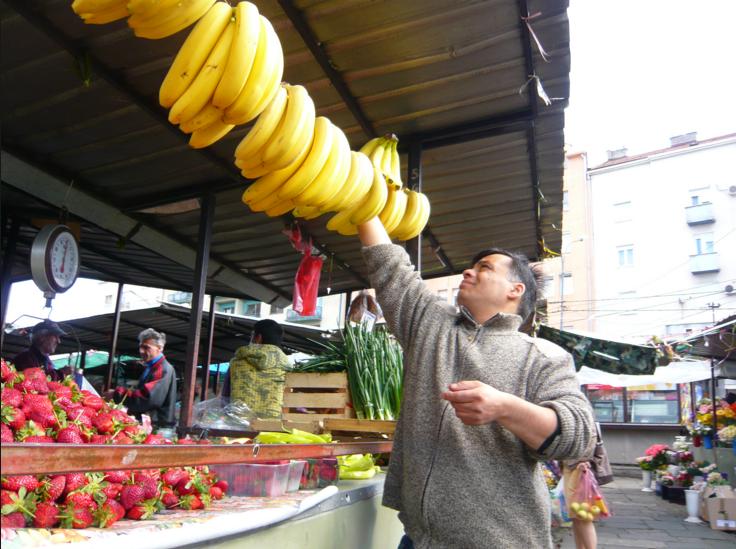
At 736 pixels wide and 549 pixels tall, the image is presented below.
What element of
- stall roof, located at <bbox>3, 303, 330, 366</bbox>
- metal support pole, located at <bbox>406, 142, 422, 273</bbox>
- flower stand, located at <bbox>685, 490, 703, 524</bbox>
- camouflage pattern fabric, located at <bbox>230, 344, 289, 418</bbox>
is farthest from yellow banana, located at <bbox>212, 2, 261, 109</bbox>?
flower stand, located at <bbox>685, 490, 703, 524</bbox>

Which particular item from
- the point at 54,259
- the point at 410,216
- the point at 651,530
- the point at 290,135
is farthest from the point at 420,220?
the point at 651,530

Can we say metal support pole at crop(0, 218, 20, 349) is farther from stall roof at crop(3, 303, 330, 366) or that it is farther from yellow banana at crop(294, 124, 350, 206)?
yellow banana at crop(294, 124, 350, 206)

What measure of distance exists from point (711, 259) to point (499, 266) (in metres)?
30.6

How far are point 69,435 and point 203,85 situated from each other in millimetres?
1127

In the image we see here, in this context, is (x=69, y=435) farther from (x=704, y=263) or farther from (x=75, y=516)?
(x=704, y=263)

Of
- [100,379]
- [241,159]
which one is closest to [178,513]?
[241,159]

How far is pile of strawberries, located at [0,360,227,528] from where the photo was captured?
1.38 metres

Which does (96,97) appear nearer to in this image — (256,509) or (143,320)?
(256,509)

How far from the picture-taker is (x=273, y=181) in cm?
217

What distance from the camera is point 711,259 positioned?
28.0 meters

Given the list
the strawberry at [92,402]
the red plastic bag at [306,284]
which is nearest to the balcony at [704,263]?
the red plastic bag at [306,284]

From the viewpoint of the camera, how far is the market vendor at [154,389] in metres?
5.43

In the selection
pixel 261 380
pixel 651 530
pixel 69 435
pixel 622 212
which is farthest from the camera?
pixel 622 212

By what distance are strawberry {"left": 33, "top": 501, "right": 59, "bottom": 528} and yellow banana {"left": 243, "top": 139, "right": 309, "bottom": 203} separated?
1216 millimetres
